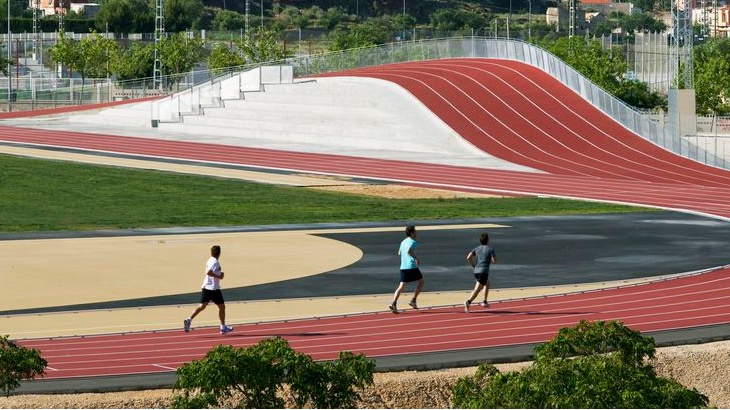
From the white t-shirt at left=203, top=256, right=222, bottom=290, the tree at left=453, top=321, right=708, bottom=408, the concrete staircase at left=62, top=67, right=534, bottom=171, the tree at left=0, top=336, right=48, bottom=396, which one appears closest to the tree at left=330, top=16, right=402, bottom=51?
the concrete staircase at left=62, top=67, right=534, bottom=171

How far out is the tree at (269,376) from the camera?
15.7 meters

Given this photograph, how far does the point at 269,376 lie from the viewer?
53.1 feet

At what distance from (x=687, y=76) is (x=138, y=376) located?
5195 centimetres

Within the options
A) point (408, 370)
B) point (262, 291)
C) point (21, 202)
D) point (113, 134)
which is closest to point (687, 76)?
point (113, 134)

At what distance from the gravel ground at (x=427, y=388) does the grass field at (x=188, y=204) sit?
1971cm

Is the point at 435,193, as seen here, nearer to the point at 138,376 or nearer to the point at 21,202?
the point at 21,202

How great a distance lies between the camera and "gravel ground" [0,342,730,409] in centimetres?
1884

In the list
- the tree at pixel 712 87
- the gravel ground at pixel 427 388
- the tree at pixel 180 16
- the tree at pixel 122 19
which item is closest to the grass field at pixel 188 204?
the gravel ground at pixel 427 388

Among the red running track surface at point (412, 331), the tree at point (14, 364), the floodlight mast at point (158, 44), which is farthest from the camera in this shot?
the floodlight mast at point (158, 44)

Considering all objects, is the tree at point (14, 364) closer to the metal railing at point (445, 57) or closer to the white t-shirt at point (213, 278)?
the white t-shirt at point (213, 278)

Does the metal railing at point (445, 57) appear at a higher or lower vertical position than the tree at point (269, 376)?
higher

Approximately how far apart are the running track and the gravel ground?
1.57 meters

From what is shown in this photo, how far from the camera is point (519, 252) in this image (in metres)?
35.0

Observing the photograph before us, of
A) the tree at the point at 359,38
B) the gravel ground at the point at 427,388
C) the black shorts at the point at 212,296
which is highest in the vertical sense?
the tree at the point at 359,38
